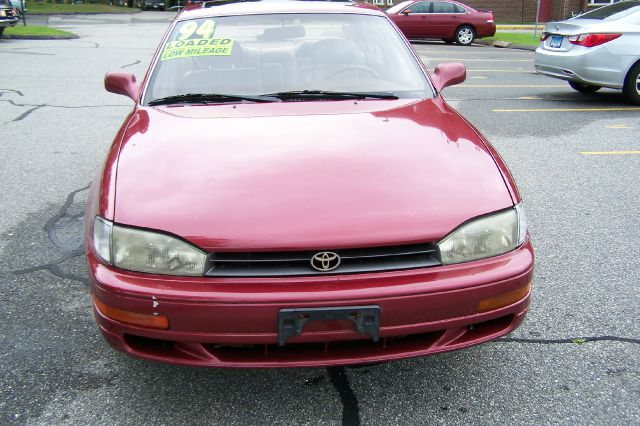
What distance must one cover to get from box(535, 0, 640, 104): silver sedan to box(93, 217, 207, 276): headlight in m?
8.24

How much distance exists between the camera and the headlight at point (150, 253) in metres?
2.13

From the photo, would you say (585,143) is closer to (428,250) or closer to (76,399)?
(428,250)

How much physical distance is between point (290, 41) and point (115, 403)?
224cm

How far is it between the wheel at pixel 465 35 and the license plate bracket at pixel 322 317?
62.4 ft

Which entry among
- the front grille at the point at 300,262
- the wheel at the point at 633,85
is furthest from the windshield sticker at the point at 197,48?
the wheel at the point at 633,85

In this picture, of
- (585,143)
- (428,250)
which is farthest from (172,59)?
(585,143)

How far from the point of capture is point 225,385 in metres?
2.54

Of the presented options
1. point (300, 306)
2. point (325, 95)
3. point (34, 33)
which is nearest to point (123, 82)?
point (325, 95)

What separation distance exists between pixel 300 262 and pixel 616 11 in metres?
9.04

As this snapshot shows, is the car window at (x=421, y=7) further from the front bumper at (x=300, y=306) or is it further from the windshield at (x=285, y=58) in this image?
the front bumper at (x=300, y=306)

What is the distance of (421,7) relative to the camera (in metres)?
19.2

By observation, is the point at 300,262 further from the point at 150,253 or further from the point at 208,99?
the point at 208,99

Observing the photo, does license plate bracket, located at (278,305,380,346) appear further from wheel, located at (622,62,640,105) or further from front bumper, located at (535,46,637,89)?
wheel, located at (622,62,640,105)

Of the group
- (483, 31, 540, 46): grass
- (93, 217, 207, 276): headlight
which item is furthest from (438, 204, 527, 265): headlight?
(483, 31, 540, 46): grass
